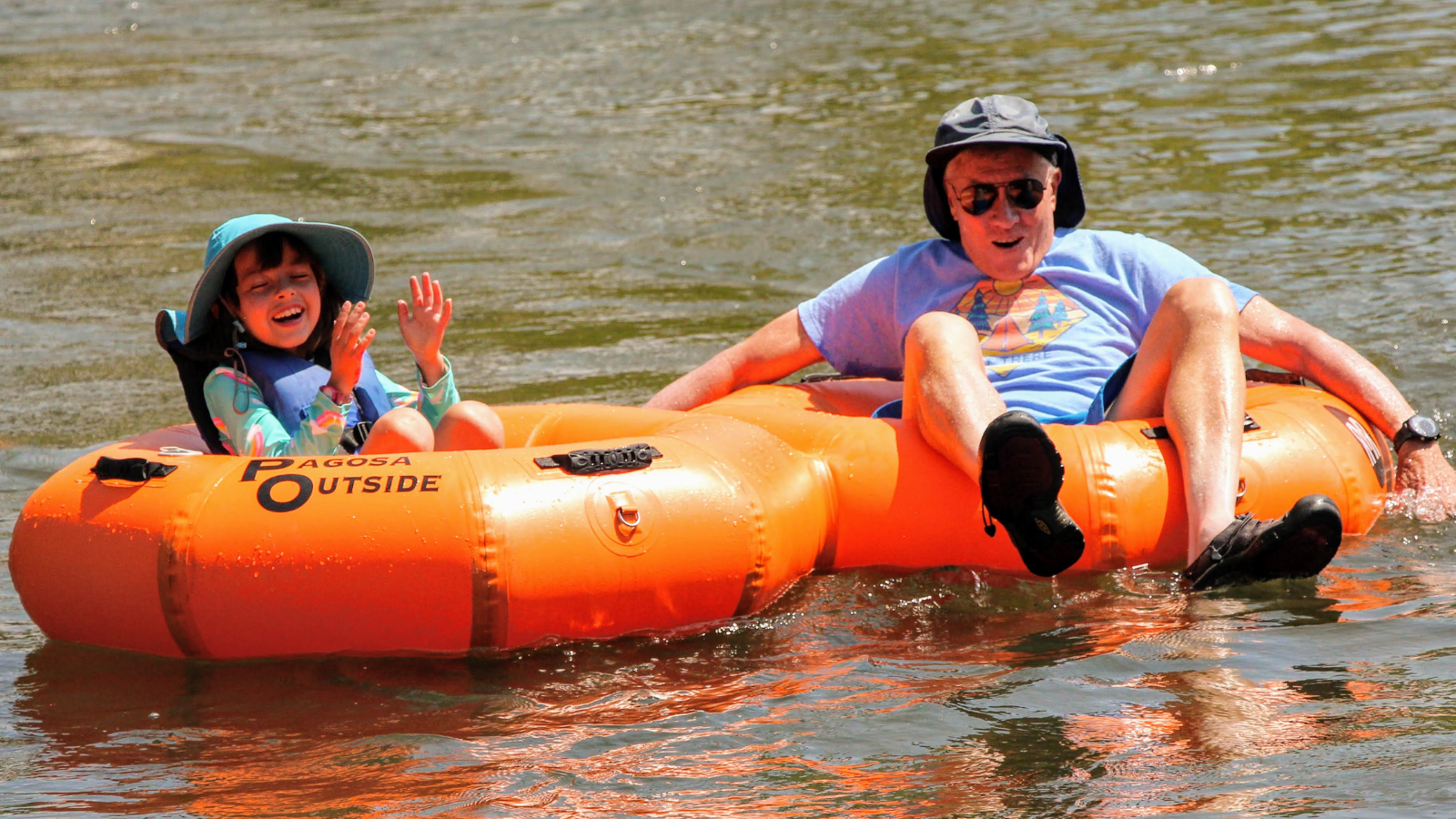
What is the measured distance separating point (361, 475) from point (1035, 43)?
1025 cm

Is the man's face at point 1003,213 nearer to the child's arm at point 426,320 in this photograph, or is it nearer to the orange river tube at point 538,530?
the orange river tube at point 538,530

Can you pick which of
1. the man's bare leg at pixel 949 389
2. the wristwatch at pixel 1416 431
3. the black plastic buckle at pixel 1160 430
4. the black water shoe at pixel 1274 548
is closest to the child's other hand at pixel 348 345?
the man's bare leg at pixel 949 389

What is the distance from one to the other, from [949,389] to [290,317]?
177cm

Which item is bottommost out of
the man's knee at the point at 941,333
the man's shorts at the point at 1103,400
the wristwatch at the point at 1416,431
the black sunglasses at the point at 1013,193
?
the wristwatch at the point at 1416,431

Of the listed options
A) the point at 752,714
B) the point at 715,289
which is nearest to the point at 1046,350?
the point at 752,714

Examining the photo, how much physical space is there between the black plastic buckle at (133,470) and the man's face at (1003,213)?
2301mm

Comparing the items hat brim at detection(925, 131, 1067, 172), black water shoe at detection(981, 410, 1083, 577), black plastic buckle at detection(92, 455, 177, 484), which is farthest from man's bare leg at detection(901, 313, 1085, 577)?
black plastic buckle at detection(92, 455, 177, 484)

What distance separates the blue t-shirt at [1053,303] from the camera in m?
4.63

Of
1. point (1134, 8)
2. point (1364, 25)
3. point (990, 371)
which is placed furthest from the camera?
point (1134, 8)

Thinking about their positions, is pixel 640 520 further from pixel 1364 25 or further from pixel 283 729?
pixel 1364 25

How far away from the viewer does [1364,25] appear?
12.7 m

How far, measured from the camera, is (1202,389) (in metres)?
4.17

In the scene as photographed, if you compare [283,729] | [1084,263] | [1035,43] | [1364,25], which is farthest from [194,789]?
[1364,25]

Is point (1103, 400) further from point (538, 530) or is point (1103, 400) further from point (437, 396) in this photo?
point (437, 396)
